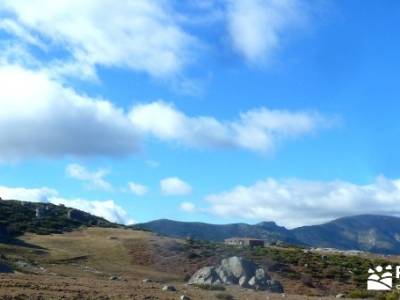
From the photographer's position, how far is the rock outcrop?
51.0m

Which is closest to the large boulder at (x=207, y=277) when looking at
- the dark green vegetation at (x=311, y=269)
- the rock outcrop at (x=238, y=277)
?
the rock outcrop at (x=238, y=277)

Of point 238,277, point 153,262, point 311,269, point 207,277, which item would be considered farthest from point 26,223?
point 238,277

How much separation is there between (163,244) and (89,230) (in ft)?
79.6

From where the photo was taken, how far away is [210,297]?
34.8m

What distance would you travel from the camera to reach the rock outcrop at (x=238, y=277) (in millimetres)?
51000

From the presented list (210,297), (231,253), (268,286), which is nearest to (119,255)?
(231,253)

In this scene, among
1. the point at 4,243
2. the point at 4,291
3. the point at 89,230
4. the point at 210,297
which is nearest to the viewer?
the point at 4,291

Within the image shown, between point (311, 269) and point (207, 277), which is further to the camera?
point (311, 269)

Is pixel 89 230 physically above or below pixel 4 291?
above

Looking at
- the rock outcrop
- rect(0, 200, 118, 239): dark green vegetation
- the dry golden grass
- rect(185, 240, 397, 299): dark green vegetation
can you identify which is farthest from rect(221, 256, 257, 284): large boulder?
rect(0, 200, 118, 239): dark green vegetation

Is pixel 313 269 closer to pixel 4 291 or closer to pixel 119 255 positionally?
pixel 119 255

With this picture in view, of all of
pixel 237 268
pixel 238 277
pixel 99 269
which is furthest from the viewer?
pixel 99 269

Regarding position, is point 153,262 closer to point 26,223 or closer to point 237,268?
point 237,268

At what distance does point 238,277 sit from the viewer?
5197 centimetres
